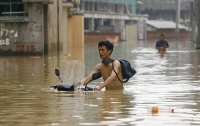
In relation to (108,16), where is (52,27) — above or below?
below

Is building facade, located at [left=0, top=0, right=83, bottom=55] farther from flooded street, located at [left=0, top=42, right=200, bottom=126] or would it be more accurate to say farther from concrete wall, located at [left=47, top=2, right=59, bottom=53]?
flooded street, located at [left=0, top=42, right=200, bottom=126]

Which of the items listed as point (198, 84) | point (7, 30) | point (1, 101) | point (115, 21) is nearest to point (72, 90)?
point (1, 101)

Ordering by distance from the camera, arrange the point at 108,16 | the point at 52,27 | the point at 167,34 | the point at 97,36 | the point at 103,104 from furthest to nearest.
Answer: the point at 167,34, the point at 108,16, the point at 97,36, the point at 52,27, the point at 103,104

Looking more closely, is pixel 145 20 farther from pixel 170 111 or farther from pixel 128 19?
pixel 170 111

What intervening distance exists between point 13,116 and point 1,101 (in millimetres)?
2409

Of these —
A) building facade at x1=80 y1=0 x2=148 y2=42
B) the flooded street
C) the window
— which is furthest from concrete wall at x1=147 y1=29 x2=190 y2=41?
the flooded street

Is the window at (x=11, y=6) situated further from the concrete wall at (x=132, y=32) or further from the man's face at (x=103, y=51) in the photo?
the concrete wall at (x=132, y=32)

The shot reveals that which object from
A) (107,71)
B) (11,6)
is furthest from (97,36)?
(107,71)

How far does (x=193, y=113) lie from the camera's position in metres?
10.4

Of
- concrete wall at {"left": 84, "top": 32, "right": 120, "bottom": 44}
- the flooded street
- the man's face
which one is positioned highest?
the man's face

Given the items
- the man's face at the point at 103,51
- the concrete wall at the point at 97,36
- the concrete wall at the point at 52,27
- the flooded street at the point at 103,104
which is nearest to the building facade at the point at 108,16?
the concrete wall at the point at 97,36

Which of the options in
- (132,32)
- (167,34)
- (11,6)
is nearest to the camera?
(11,6)

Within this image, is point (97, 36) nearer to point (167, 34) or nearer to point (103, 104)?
point (167, 34)

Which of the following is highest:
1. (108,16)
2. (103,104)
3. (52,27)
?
(108,16)
